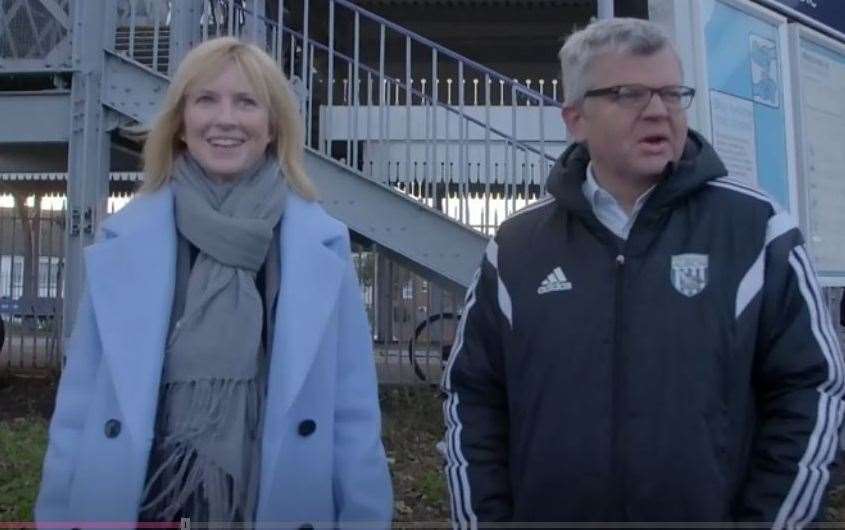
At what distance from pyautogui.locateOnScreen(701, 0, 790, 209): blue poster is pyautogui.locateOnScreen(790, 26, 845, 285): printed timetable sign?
184mm

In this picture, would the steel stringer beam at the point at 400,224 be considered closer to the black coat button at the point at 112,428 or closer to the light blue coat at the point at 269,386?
the light blue coat at the point at 269,386

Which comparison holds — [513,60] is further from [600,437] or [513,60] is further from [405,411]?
[600,437]

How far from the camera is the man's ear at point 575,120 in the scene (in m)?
2.41

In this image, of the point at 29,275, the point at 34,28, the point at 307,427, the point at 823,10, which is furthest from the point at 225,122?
the point at 29,275

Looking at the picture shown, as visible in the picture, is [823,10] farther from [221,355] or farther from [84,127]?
[84,127]

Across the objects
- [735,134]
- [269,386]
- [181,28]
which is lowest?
[269,386]

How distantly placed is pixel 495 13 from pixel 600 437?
8817 millimetres

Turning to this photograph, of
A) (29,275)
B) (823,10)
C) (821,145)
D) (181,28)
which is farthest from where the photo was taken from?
(29,275)

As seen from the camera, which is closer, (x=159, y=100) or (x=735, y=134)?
(x=735, y=134)

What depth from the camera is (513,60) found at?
38.4ft

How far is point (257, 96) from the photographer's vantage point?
2.49 m

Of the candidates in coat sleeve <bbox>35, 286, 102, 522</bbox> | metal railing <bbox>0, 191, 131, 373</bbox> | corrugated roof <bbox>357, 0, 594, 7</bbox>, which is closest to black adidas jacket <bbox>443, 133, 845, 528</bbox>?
coat sleeve <bbox>35, 286, 102, 522</bbox>

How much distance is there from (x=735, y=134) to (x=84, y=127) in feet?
14.3

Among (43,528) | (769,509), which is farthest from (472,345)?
(43,528)
